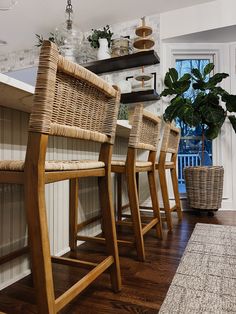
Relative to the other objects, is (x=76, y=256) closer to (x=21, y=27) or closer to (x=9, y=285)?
(x=9, y=285)

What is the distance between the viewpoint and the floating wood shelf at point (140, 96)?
9.39 ft

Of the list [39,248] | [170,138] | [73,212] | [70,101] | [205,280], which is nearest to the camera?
[39,248]

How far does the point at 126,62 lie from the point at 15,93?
2.29 metres

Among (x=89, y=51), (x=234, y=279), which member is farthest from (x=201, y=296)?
(x=89, y=51)

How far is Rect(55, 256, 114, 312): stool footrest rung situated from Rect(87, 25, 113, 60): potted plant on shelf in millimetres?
2592

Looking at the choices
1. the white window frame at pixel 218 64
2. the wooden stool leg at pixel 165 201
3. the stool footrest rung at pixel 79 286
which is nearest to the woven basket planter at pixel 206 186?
the white window frame at pixel 218 64

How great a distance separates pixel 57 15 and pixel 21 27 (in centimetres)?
63

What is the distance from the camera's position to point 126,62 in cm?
298

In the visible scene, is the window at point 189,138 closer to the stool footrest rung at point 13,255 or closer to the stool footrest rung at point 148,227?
the stool footrest rung at point 148,227

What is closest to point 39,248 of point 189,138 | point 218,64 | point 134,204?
point 134,204

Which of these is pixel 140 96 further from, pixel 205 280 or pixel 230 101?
pixel 205 280

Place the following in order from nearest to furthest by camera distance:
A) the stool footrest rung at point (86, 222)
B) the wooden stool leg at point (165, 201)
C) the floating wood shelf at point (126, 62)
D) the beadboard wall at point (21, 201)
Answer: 1. the beadboard wall at point (21, 201)
2. the stool footrest rung at point (86, 222)
3. the wooden stool leg at point (165, 201)
4. the floating wood shelf at point (126, 62)

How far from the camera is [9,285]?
1155 mm

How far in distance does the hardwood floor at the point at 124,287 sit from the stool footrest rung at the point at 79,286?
0.45 ft
